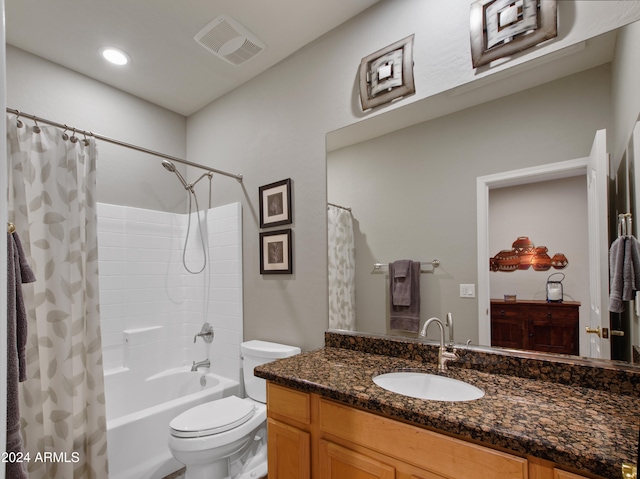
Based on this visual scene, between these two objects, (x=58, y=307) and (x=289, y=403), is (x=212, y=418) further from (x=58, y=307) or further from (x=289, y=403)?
(x=58, y=307)

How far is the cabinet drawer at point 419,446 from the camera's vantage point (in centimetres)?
91

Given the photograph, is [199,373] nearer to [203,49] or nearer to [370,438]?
[370,438]

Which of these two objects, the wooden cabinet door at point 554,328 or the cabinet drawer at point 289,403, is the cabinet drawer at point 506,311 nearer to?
the wooden cabinet door at point 554,328

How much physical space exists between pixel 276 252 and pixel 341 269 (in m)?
0.53

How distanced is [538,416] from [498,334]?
423mm

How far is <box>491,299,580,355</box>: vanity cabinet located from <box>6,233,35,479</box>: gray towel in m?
1.71

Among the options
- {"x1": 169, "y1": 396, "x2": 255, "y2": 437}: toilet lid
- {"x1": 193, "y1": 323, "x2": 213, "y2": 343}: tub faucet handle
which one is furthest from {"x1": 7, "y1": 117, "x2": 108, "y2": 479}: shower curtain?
{"x1": 193, "y1": 323, "x2": 213, "y2": 343}: tub faucet handle

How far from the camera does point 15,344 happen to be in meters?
1.08

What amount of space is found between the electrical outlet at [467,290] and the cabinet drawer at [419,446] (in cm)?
64

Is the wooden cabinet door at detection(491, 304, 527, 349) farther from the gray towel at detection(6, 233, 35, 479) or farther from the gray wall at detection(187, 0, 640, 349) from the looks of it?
the gray towel at detection(6, 233, 35, 479)

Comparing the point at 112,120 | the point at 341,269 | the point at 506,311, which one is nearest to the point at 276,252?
the point at 341,269

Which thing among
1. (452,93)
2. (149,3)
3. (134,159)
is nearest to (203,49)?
(149,3)

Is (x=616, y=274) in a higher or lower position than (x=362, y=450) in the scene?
higher

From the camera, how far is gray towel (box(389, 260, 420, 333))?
160cm
